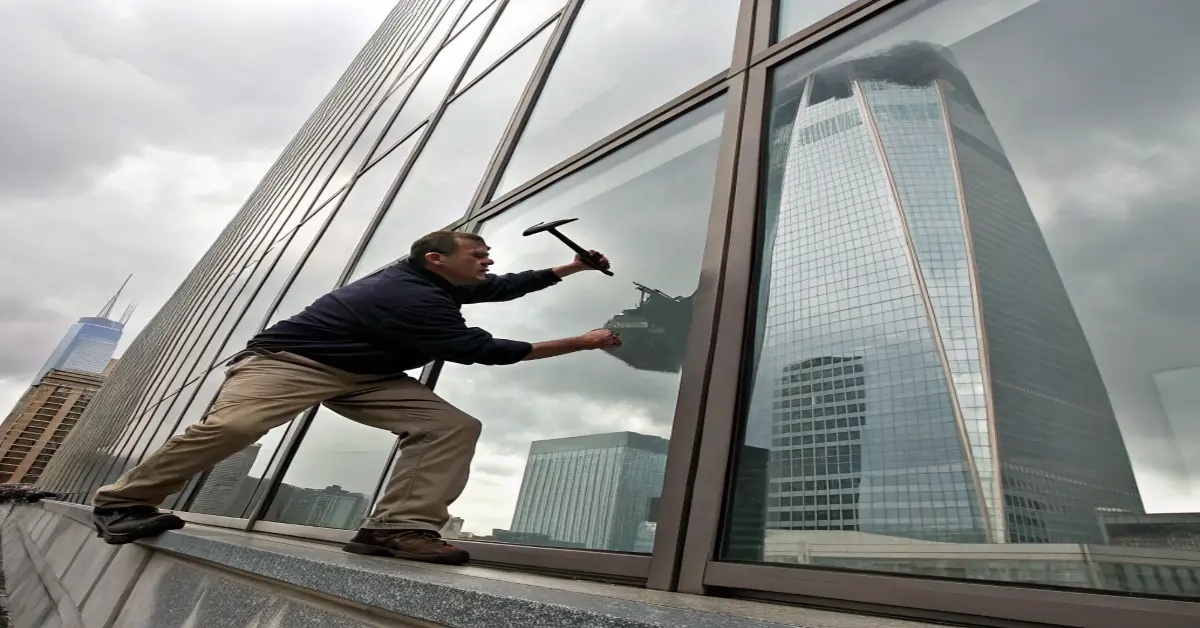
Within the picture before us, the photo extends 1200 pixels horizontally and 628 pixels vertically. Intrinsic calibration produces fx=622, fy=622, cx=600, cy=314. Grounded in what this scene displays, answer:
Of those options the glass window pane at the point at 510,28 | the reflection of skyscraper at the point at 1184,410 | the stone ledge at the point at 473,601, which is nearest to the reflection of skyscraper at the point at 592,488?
the stone ledge at the point at 473,601

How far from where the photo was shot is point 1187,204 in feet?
4.14

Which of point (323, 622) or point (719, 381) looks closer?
point (323, 622)

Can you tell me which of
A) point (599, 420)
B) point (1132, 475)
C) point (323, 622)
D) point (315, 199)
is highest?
point (315, 199)

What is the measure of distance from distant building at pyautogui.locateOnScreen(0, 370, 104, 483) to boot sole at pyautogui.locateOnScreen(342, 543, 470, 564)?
156779 mm

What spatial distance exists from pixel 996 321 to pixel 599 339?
1.24 metres

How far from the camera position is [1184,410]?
1.10 m

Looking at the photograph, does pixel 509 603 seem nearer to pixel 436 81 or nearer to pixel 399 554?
pixel 399 554

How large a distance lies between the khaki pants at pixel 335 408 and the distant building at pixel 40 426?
512 feet

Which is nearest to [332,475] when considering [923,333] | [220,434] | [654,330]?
[220,434]

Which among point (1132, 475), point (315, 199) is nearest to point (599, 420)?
point (1132, 475)

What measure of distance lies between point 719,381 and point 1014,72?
1153 millimetres

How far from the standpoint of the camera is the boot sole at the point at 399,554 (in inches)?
84.9

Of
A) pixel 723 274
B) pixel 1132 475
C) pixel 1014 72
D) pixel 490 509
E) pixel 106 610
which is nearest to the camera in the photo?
pixel 1132 475

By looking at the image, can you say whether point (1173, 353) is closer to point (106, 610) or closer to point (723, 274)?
point (723, 274)
